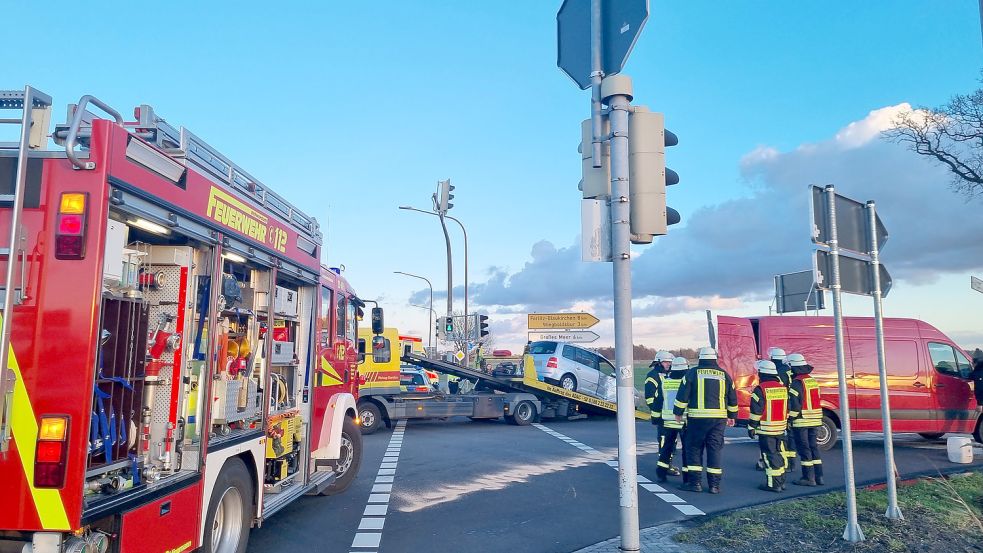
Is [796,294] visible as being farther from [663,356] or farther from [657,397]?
[657,397]

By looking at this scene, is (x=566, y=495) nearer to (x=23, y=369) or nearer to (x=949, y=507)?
(x=949, y=507)

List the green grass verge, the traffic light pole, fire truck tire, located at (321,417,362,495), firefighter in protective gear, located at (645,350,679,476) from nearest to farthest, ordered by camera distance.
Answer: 1. the traffic light pole
2. the green grass verge
3. fire truck tire, located at (321,417,362,495)
4. firefighter in protective gear, located at (645,350,679,476)

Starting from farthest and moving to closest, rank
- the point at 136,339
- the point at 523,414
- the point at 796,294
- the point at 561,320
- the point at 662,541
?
the point at 561,320 → the point at 523,414 → the point at 796,294 → the point at 662,541 → the point at 136,339

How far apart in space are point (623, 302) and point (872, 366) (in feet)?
33.2

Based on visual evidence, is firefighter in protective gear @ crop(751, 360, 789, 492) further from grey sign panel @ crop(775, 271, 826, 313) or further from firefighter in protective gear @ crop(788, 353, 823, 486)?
grey sign panel @ crop(775, 271, 826, 313)

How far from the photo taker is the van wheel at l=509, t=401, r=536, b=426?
18.0 m

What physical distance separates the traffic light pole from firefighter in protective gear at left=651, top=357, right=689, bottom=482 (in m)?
5.57

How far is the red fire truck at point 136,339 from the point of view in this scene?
3.46 metres

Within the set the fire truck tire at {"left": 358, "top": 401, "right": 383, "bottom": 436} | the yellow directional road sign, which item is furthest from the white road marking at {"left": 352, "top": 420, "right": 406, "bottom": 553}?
the yellow directional road sign

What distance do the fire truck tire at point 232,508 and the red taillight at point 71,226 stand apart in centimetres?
218

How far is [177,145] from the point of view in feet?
15.3

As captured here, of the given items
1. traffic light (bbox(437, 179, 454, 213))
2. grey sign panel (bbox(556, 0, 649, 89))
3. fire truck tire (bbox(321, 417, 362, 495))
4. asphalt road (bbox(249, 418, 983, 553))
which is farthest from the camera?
traffic light (bbox(437, 179, 454, 213))

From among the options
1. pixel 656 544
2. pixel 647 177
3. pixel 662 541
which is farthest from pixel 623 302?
pixel 662 541

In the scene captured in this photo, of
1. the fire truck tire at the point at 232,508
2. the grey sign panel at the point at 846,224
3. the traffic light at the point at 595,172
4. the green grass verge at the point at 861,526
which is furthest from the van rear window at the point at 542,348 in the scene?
the traffic light at the point at 595,172
